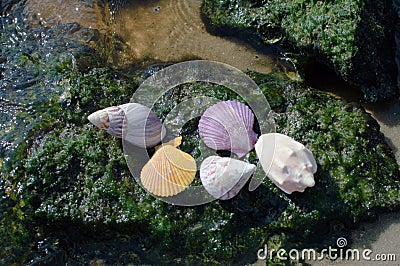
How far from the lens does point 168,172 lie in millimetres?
3965

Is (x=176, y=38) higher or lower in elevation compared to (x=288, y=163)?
lower

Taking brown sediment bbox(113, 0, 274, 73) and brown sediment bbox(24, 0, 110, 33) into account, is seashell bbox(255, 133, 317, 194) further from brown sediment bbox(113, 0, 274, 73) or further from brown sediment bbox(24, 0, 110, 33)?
brown sediment bbox(24, 0, 110, 33)

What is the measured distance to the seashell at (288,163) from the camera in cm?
378

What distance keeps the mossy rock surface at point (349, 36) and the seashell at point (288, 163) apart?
1256mm

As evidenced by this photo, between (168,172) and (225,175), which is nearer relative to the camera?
(225,175)

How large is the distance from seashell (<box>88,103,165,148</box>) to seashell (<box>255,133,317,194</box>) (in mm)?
899

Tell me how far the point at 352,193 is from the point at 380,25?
1844 millimetres

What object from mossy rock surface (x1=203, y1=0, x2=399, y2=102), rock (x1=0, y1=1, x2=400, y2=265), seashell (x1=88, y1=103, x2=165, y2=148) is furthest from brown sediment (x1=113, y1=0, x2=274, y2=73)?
seashell (x1=88, y1=103, x2=165, y2=148)

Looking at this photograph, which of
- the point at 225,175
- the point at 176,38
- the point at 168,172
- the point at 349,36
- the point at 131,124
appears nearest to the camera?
the point at 225,175

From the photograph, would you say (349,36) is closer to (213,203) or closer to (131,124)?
(213,203)

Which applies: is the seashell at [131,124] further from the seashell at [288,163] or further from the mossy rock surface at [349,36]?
the mossy rock surface at [349,36]

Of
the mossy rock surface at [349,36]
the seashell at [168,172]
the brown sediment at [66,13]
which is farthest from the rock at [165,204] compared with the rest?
the brown sediment at [66,13]

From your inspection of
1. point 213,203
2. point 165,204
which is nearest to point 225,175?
point 213,203

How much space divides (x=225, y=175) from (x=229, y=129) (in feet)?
1.67
